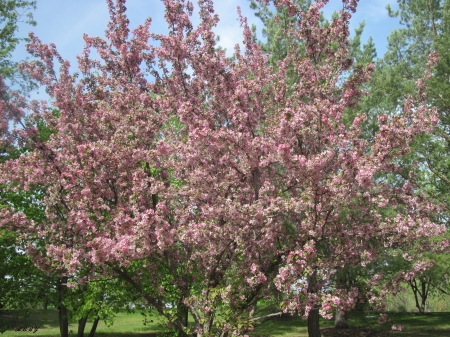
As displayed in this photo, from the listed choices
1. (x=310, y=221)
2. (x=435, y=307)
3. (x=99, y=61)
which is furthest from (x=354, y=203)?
(x=435, y=307)

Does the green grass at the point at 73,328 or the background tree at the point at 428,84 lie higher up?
the background tree at the point at 428,84

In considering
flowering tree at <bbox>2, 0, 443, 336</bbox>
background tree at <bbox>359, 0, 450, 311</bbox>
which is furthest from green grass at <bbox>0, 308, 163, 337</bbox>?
background tree at <bbox>359, 0, 450, 311</bbox>

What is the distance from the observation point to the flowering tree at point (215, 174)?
20.8ft

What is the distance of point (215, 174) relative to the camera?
7.86m

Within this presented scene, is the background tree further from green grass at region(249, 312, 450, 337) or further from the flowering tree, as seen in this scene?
the flowering tree

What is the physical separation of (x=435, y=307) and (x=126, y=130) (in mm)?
58192

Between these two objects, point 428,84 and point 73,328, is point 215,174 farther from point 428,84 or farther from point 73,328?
point 73,328

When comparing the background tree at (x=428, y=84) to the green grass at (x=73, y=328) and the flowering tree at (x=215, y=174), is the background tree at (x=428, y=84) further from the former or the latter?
the green grass at (x=73, y=328)

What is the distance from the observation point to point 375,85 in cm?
1723

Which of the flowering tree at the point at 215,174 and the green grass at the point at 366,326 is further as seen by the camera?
the green grass at the point at 366,326

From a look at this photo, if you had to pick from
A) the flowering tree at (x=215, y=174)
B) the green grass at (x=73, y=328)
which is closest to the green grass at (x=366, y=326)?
Answer: the green grass at (x=73, y=328)

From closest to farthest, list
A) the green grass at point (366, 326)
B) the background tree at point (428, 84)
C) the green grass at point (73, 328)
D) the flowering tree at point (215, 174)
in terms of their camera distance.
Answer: the flowering tree at point (215, 174), the background tree at point (428, 84), the green grass at point (366, 326), the green grass at point (73, 328)

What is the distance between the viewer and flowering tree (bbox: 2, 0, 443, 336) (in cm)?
633

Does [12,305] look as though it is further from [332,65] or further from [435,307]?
[435,307]
